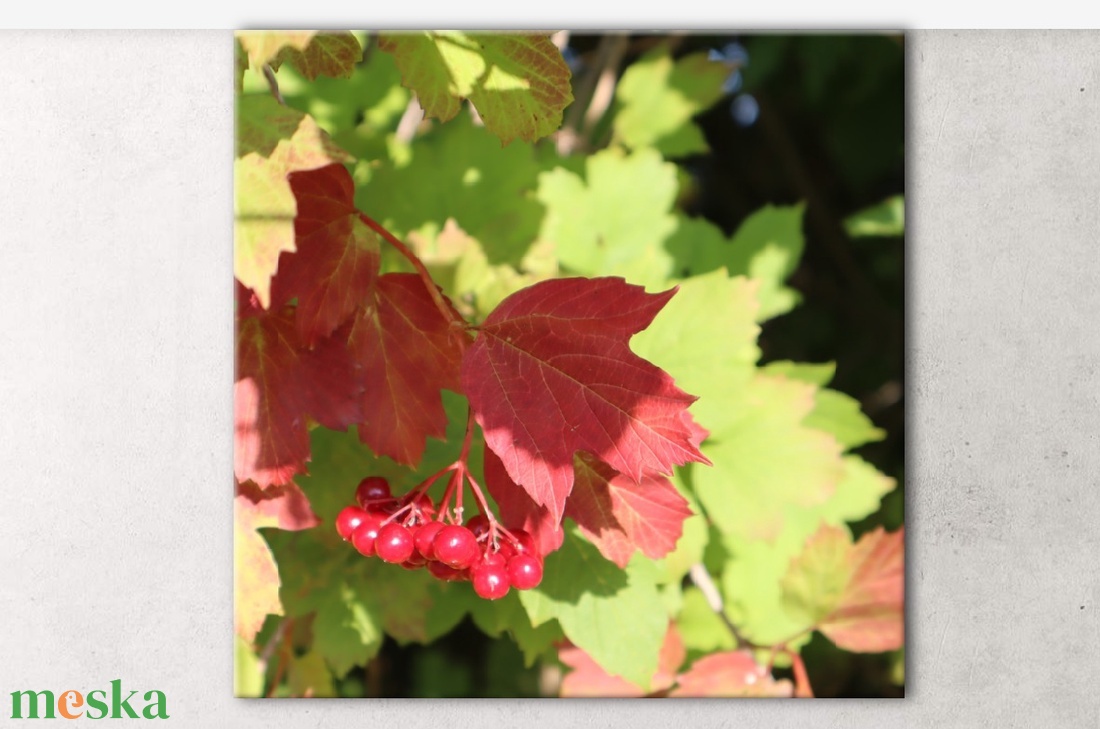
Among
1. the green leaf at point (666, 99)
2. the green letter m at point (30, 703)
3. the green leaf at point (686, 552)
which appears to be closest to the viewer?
the green leaf at point (686, 552)

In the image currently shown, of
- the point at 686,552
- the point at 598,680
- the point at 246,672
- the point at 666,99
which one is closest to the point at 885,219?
the point at 666,99

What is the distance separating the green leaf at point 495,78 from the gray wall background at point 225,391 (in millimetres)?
436

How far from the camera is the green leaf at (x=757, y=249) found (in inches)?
61.6

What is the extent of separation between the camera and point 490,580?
1012mm

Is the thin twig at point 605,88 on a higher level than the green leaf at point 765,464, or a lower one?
higher

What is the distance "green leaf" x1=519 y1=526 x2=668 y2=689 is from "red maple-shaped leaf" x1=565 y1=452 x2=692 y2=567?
4.8 inches

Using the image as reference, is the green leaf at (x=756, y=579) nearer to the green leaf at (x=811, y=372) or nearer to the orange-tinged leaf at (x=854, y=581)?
the orange-tinged leaf at (x=854, y=581)

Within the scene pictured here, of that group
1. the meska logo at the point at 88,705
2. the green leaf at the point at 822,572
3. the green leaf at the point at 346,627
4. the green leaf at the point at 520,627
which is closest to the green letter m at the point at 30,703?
the meska logo at the point at 88,705

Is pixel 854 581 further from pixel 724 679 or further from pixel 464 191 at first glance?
pixel 464 191

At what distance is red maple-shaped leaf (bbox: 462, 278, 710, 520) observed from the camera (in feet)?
3.38

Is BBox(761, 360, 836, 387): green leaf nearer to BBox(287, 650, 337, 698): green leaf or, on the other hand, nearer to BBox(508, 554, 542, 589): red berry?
BBox(508, 554, 542, 589): red berry

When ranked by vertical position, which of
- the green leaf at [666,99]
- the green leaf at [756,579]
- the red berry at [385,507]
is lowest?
the green leaf at [756,579]

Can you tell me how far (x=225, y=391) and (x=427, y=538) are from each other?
58 cm

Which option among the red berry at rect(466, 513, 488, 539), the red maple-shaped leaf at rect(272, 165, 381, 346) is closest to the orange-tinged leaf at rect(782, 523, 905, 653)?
the red berry at rect(466, 513, 488, 539)
